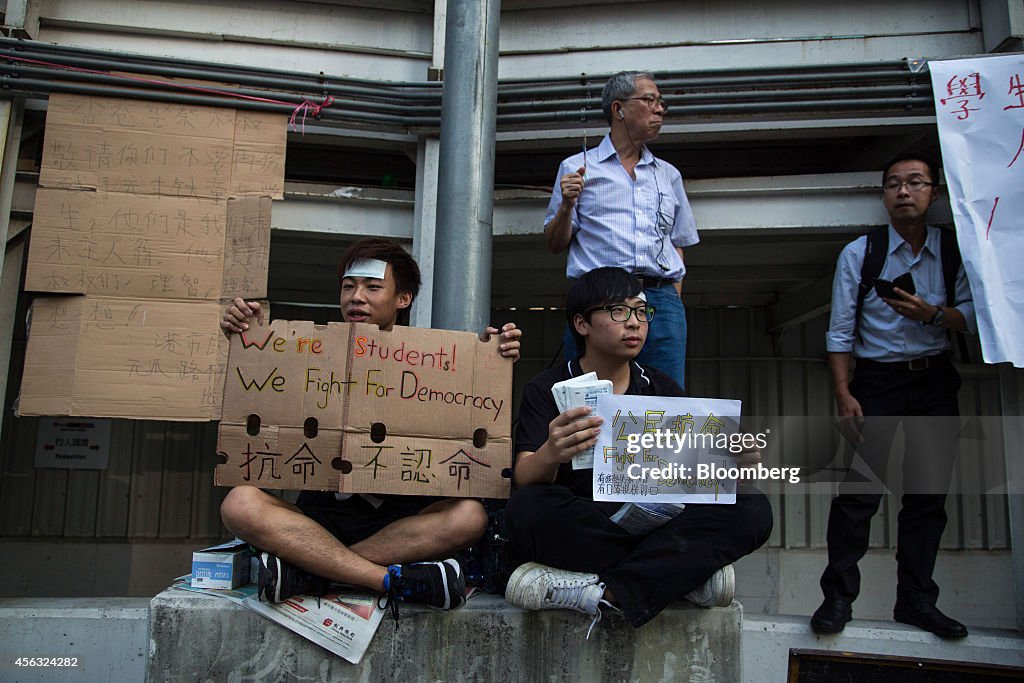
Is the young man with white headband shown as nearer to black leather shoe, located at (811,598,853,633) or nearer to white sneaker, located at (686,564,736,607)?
white sneaker, located at (686,564,736,607)

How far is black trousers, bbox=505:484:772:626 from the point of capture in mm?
2520

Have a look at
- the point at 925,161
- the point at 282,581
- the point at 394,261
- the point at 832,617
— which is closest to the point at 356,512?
the point at 282,581

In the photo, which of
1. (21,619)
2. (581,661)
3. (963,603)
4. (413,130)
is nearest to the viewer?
(581,661)

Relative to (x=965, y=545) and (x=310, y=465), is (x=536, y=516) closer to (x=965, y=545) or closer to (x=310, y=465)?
(x=310, y=465)

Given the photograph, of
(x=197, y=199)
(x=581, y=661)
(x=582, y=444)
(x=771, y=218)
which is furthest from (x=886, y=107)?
(x=197, y=199)

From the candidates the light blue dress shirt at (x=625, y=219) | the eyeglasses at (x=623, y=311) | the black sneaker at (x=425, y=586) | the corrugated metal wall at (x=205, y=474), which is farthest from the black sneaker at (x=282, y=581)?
the corrugated metal wall at (x=205, y=474)

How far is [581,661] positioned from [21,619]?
302 centimetres

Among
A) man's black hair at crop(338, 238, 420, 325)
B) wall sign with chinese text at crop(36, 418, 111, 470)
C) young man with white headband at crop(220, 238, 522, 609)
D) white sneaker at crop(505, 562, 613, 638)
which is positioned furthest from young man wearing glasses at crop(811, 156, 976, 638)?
wall sign with chinese text at crop(36, 418, 111, 470)

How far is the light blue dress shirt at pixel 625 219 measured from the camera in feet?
12.2

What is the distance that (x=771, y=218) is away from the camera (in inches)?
173

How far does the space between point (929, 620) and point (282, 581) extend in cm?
290

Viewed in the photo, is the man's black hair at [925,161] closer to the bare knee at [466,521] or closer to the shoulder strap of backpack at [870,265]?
the shoulder strap of backpack at [870,265]

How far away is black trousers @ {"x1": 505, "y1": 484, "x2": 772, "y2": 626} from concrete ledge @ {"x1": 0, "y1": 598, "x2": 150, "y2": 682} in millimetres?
2492

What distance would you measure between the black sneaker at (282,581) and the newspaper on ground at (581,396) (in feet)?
3.29
